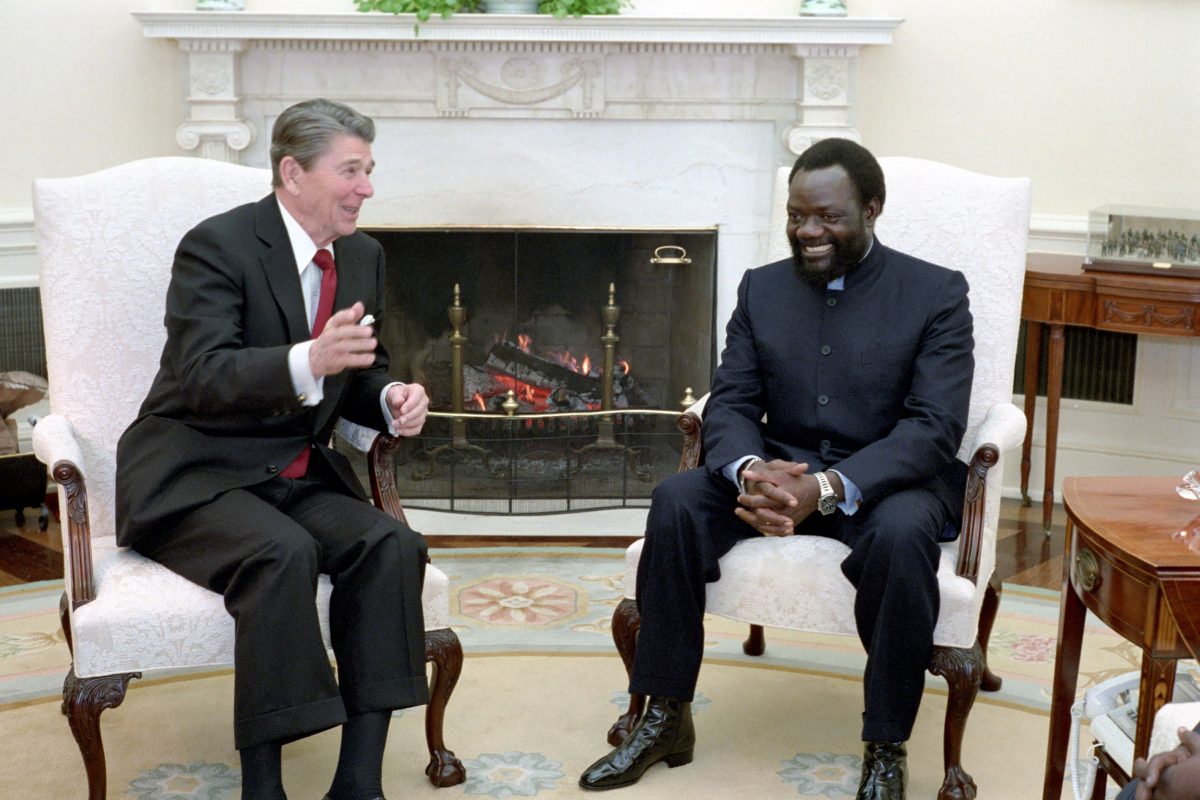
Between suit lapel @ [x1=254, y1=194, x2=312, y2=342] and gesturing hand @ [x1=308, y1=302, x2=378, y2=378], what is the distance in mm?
195

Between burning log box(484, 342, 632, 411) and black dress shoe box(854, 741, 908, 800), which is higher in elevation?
burning log box(484, 342, 632, 411)

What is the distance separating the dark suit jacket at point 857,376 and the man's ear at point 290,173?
38.7 inches

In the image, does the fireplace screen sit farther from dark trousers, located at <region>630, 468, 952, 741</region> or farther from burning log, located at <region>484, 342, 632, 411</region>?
dark trousers, located at <region>630, 468, 952, 741</region>

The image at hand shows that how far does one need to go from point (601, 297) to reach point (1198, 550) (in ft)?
Result: 10.6

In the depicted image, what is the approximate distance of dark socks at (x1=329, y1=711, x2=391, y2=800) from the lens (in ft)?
8.10

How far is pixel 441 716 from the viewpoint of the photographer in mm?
2705

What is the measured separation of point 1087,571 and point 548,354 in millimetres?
3082

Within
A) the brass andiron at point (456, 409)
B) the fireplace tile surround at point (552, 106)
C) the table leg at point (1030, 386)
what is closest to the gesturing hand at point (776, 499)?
the fireplace tile surround at point (552, 106)

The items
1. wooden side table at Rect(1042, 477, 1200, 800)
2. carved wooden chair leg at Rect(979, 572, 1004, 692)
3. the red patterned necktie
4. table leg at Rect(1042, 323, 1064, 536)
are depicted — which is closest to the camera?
wooden side table at Rect(1042, 477, 1200, 800)

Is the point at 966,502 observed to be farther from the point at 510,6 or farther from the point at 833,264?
the point at 510,6

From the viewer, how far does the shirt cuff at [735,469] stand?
2.73 meters

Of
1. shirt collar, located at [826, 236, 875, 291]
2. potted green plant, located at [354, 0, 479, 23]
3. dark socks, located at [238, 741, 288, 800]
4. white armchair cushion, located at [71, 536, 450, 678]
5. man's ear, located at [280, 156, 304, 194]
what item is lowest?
dark socks, located at [238, 741, 288, 800]

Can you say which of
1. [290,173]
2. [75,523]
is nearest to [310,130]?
[290,173]

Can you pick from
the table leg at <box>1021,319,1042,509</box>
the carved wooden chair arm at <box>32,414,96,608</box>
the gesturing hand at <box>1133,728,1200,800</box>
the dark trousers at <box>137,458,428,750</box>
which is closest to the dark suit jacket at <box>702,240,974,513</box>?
the dark trousers at <box>137,458,428,750</box>
